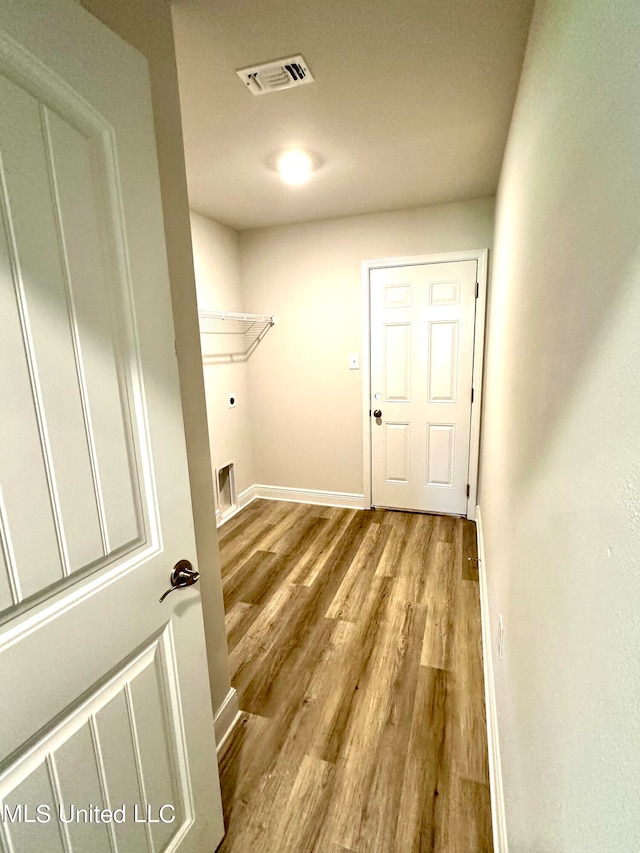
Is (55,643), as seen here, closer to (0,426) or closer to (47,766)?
(47,766)

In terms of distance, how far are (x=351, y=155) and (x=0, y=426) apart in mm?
2157

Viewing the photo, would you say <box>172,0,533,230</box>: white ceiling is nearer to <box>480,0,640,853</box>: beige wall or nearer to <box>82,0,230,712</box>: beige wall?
<box>82,0,230,712</box>: beige wall

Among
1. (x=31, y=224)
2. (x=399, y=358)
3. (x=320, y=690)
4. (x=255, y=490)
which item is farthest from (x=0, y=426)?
(x=255, y=490)

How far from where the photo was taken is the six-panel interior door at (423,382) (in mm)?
2977

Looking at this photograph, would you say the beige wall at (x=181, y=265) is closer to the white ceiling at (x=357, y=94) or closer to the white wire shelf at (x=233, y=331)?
the white ceiling at (x=357, y=94)

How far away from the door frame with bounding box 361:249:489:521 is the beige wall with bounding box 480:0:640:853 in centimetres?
179

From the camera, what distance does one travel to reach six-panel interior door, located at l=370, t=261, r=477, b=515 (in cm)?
298

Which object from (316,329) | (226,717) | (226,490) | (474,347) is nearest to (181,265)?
(226,717)

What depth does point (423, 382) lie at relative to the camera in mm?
3143

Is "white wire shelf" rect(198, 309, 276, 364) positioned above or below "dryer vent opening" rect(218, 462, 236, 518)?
above

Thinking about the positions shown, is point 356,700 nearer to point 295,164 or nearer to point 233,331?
point 295,164

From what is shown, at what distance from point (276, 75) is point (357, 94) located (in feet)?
1.10

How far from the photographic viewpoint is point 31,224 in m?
0.65

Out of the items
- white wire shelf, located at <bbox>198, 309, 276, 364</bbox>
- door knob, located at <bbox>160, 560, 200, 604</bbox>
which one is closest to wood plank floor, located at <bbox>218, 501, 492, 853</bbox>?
door knob, located at <bbox>160, 560, 200, 604</bbox>
